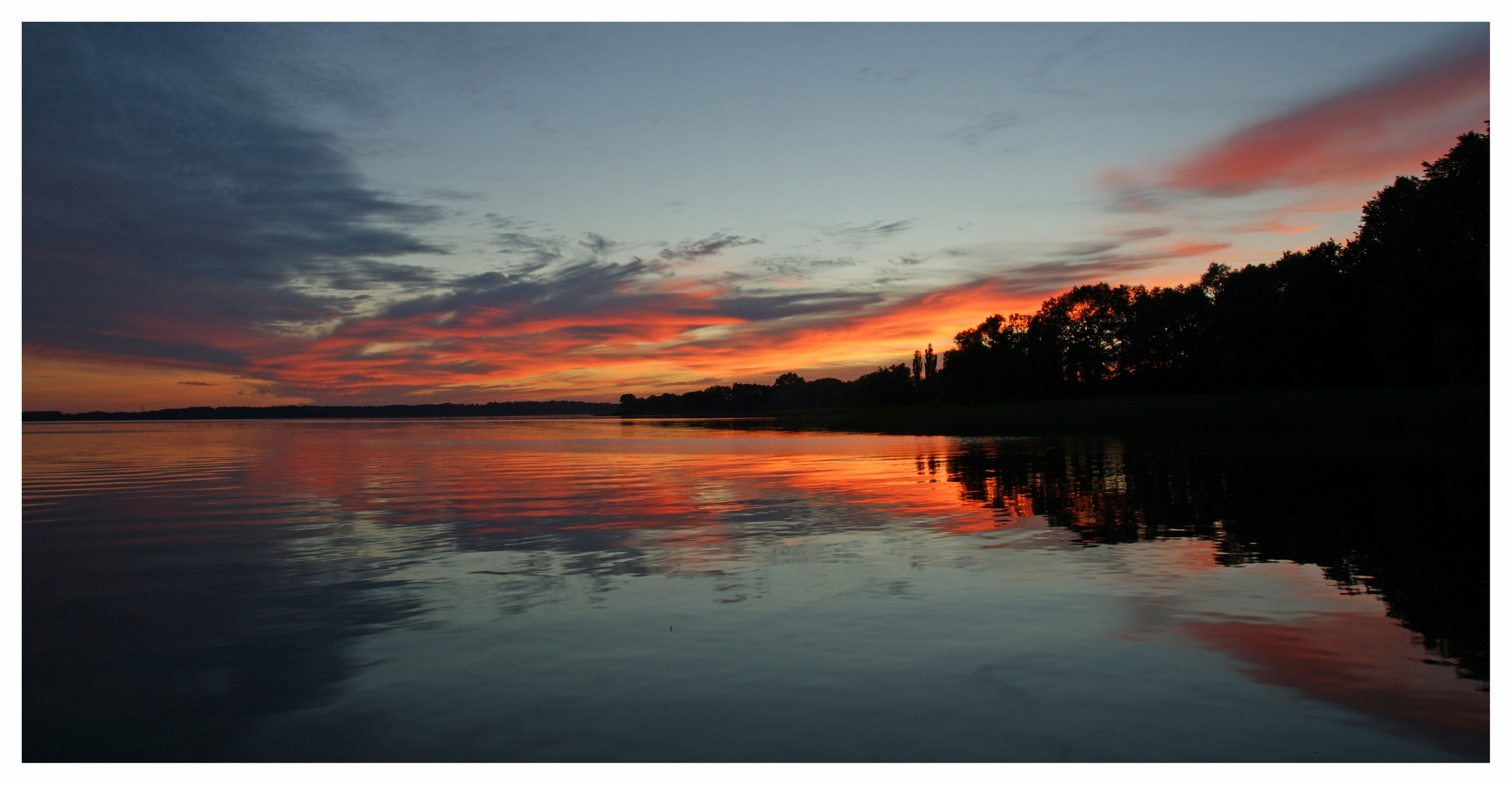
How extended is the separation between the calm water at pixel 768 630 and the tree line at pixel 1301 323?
17.6m

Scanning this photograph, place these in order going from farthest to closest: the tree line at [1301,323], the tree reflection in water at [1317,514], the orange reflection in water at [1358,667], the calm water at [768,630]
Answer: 1. the tree line at [1301,323]
2. the tree reflection in water at [1317,514]
3. the orange reflection in water at [1358,667]
4. the calm water at [768,630]

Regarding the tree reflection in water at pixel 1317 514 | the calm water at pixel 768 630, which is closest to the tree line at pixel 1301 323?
the tree reflection in water at pixel 1317 514

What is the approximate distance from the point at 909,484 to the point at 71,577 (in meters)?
17.6

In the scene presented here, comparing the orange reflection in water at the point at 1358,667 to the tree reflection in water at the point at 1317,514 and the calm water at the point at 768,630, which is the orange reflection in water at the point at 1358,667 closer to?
the calm water at the point at 768,630

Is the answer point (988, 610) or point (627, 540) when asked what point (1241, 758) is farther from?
point (627, 540)

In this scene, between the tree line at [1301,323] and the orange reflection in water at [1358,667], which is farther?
the tree line at [1301,323]

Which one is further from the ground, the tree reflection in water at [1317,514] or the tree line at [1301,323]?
the tree line at [1301,323]

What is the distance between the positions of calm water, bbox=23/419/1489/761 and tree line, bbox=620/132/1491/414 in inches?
693

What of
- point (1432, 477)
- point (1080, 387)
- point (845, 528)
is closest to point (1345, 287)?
point (1080, 387)

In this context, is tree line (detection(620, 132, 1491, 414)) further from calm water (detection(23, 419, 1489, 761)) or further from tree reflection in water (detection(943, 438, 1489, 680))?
calm water (detection(23, 419, 1489, 761))

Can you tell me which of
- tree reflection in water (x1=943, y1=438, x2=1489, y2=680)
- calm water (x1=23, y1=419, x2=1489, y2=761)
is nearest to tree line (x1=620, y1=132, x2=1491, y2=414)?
tree reflection in water (x1=943, y1=438, x2=1489, y2=680)

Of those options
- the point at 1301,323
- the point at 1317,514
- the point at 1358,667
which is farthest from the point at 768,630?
the point at 1301,323

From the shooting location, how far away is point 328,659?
23.8 feet

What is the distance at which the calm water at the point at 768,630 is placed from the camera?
575 cm
